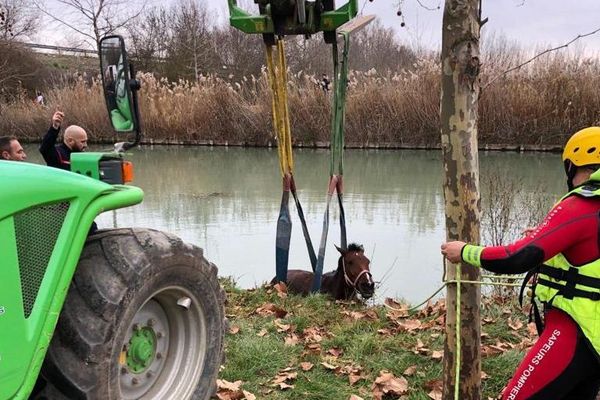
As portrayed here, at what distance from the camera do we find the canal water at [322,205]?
26.6 ft

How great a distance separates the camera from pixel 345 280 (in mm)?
6734

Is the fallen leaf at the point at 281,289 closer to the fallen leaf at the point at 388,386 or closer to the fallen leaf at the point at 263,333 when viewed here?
the fallen leaf at the point at 263,333

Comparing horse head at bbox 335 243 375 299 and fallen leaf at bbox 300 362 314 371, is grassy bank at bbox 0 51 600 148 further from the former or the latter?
fallen leaf at bbox 300 362 314 371

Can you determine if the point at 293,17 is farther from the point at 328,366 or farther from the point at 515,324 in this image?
the point at 515,324

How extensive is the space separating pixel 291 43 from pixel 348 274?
26.9 m

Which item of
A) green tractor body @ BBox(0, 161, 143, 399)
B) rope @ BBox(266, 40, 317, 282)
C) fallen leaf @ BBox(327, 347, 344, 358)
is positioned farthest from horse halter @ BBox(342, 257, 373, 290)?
green tractor body @ BBox(0, 161, 143, 399)

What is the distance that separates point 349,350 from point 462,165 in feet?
6.75

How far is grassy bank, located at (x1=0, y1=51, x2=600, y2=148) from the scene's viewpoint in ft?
57.6

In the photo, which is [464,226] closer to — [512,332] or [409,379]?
[409,379]

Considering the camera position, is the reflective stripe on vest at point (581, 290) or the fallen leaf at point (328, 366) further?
the fallen leaf at point (328, 366)

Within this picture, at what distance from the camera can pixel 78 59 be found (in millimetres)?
45281

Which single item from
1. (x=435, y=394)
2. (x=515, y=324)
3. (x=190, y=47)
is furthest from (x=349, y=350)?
(x=190, y=47)

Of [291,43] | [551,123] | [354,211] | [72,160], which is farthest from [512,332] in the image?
[291,43]

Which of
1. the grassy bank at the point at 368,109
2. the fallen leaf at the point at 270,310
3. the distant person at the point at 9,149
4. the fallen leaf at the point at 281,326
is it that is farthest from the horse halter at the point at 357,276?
the grassy bank at the point at 368,109
